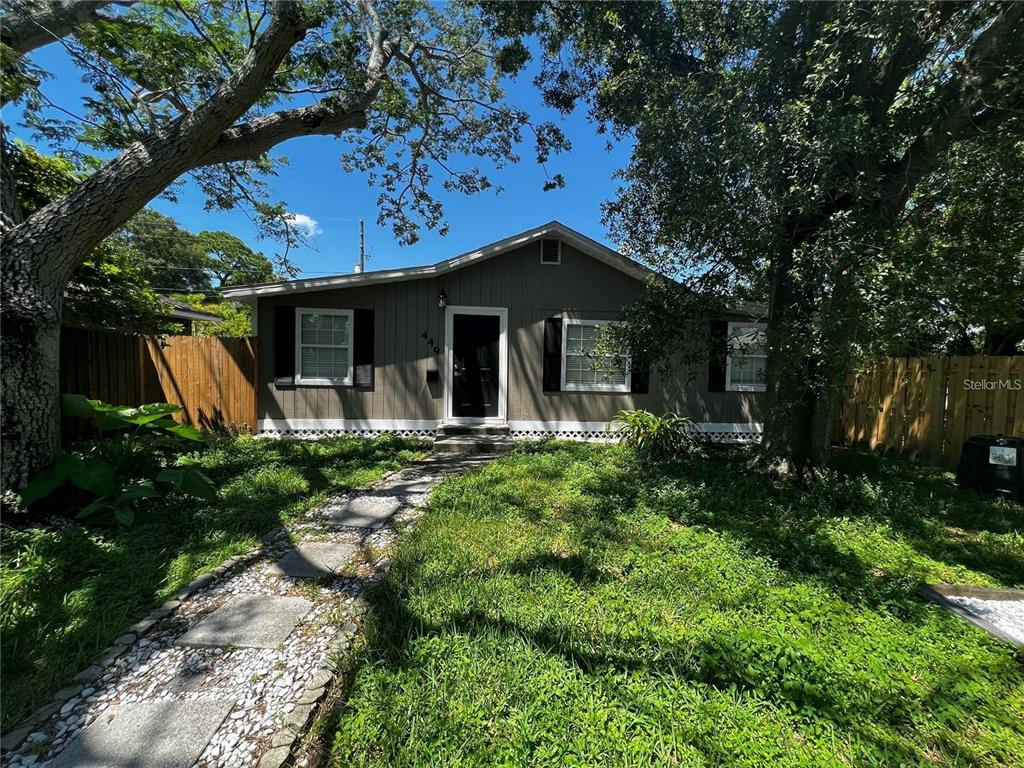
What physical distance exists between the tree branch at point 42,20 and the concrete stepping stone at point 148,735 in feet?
21.4

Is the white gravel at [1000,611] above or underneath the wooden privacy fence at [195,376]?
underneath

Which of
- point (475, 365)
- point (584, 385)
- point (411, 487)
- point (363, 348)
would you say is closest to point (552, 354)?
point (584, 385)

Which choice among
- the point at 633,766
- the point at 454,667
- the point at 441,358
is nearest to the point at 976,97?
the point at 633,766

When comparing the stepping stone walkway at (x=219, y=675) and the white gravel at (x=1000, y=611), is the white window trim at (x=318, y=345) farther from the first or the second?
the white gravel at (x=1000, y=611)

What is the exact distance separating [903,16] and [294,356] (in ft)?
26.9

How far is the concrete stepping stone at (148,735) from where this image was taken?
57.7 inches

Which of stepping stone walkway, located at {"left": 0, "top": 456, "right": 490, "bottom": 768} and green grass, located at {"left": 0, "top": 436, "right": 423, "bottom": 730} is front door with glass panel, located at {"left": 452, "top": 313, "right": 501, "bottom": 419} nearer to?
green grass, located at {"left": 0, "top": 436, "right": 423, "bottom": 730}

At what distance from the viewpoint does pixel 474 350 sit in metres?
7.48

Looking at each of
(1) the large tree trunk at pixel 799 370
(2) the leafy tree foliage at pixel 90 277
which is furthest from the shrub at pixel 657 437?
(2) the leafy tree foliage at pixel 90 277

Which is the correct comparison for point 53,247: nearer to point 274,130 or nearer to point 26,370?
point 26,370

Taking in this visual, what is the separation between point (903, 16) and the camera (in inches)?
119

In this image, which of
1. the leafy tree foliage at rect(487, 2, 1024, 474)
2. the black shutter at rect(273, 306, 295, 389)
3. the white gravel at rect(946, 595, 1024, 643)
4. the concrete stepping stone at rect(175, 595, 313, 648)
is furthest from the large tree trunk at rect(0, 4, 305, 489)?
the white gravel at rect(946, 595, 1024, 643)

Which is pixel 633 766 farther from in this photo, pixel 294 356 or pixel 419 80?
pixel 419 80

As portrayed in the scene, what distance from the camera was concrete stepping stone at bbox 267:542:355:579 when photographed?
2787mm
